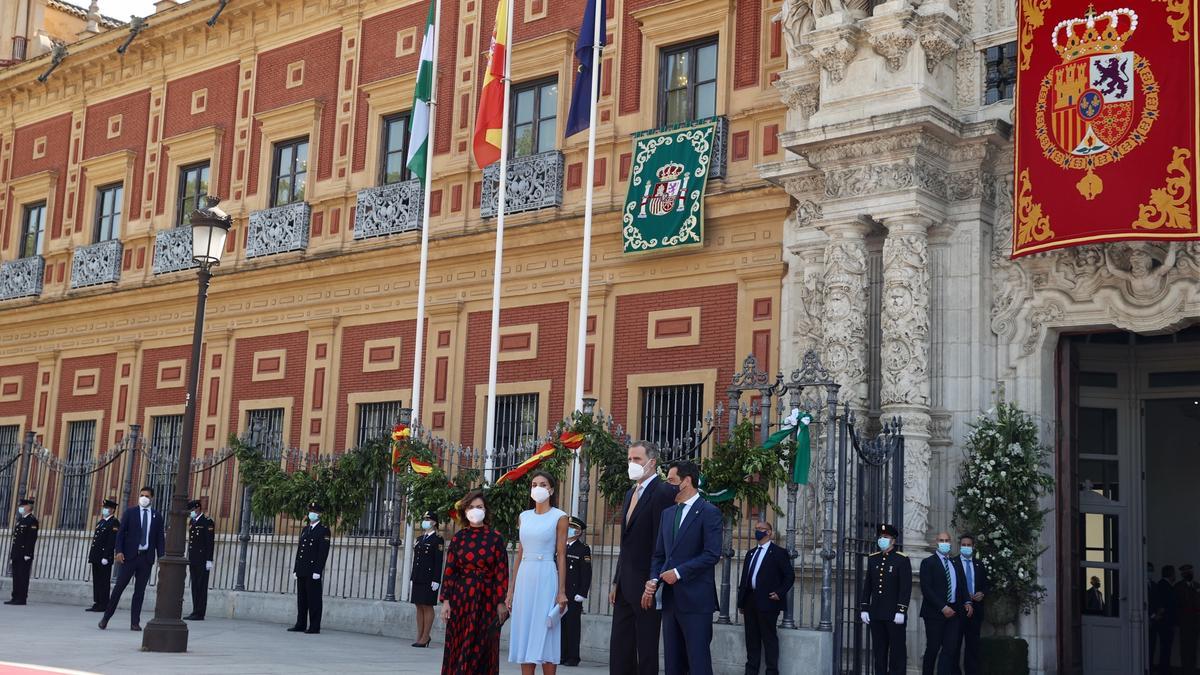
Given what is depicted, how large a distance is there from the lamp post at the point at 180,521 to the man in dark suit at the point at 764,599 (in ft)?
17.4

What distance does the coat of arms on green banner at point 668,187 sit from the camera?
1753 cm

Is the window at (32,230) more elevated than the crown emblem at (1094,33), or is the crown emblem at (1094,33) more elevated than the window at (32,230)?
the window at (32,230)

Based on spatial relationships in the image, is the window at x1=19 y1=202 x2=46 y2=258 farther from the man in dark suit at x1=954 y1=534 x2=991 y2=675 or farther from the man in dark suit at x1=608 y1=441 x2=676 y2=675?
the man in dark suit at x1=608 y1=441 x2=676 y2=675

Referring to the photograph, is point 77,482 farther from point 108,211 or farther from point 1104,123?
point 1104,123

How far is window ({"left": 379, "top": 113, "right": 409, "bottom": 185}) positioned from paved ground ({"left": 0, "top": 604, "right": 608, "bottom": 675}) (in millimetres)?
7458

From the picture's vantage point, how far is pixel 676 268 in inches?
705

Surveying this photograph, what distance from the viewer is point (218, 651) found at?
44.3 ft

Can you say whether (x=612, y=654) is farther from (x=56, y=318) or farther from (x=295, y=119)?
(x=56, y=318)

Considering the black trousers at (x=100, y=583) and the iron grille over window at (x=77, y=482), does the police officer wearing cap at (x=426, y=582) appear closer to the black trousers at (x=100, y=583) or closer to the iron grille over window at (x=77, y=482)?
the black trousers at (x=100, y=583)

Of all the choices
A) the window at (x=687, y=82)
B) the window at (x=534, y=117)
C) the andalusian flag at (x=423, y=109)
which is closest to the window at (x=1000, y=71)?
the window at (x=687, y=82)

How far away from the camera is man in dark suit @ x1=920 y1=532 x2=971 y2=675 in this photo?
43.4 feet

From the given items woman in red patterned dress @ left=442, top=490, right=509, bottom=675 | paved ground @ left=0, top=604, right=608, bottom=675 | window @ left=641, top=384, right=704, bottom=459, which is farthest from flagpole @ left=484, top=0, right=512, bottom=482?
woman in red patterned dress @ left=442, top=490, right=509, bottom=675

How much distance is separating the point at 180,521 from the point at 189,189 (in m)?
12.9

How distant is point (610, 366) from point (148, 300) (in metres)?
10.5
